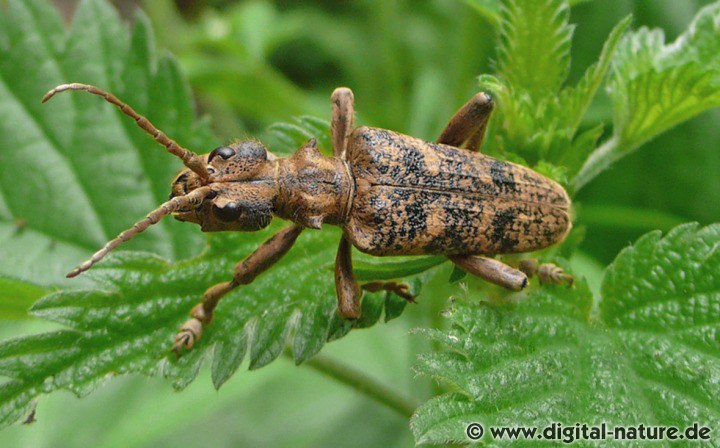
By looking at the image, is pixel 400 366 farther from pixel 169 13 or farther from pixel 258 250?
pixel 169 13

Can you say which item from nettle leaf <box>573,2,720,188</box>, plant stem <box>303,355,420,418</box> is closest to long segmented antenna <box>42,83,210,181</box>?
plant stem <box>303,355,420,418</box>

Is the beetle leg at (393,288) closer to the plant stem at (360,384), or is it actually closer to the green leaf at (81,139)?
the plant stem at (360,384)

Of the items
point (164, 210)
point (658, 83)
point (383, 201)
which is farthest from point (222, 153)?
point (658, 83)

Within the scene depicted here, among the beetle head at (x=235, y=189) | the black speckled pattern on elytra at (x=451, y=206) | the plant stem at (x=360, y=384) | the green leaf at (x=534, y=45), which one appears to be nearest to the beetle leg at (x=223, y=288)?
the beetle head at (x=235, y=189)

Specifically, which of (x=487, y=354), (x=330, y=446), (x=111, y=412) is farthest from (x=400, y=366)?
(x=487, y=354)

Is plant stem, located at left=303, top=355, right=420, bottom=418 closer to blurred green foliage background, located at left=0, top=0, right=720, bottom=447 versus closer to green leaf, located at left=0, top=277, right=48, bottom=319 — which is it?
blurred green foliage background, located at left=0, top=0, right=720, bottom=447
